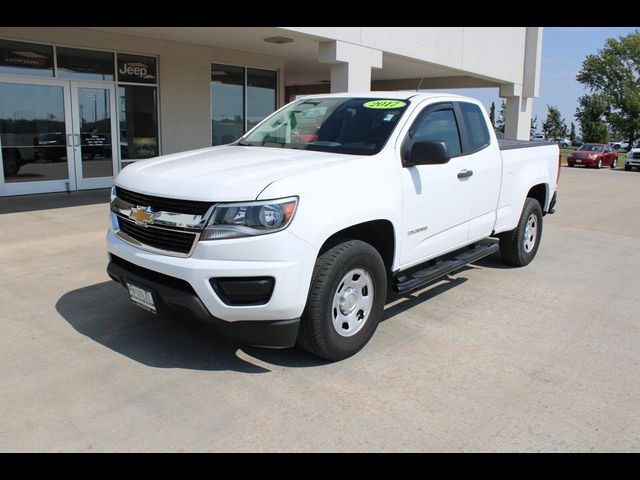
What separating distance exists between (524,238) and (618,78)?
272 feet

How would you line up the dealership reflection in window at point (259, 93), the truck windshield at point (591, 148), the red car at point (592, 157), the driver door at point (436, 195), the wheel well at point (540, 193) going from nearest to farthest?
1. the driver door at point (436, 195)
2. the wheel well at point (540, 193)
3. the dealership reflection in window at point (259, 93)
4. the red car at point (592, 157)
5. the truck windshield at point (591, 148)

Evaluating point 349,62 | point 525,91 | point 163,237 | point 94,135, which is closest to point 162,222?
point 163,237

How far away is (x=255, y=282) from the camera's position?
343 centimetres

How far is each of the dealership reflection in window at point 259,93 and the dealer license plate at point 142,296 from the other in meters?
11.8

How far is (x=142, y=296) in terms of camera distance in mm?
3828

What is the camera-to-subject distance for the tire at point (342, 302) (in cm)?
369

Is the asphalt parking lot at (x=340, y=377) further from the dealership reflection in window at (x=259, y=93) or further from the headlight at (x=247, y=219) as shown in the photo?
the dealership reflection in window at (x=259, y=93)

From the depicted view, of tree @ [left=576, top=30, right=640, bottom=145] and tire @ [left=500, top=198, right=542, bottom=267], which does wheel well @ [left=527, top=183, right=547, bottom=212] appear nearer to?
tire @ [left=500, top=198, right=542, bottom=267]

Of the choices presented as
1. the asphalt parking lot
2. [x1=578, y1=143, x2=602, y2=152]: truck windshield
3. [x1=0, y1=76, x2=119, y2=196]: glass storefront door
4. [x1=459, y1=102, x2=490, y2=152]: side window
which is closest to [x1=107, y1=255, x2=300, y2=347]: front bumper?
the asphalt parking lot

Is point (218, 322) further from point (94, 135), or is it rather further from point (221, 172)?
point (94, 135)

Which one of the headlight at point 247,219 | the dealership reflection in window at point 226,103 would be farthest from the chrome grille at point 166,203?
the dealership reflection in window at point 226,103

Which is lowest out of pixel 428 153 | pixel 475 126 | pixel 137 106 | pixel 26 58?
pixel 428 153

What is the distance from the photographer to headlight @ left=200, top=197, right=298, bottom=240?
344 cm

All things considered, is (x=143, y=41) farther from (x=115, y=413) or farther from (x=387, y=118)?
(x=115, y=413)
